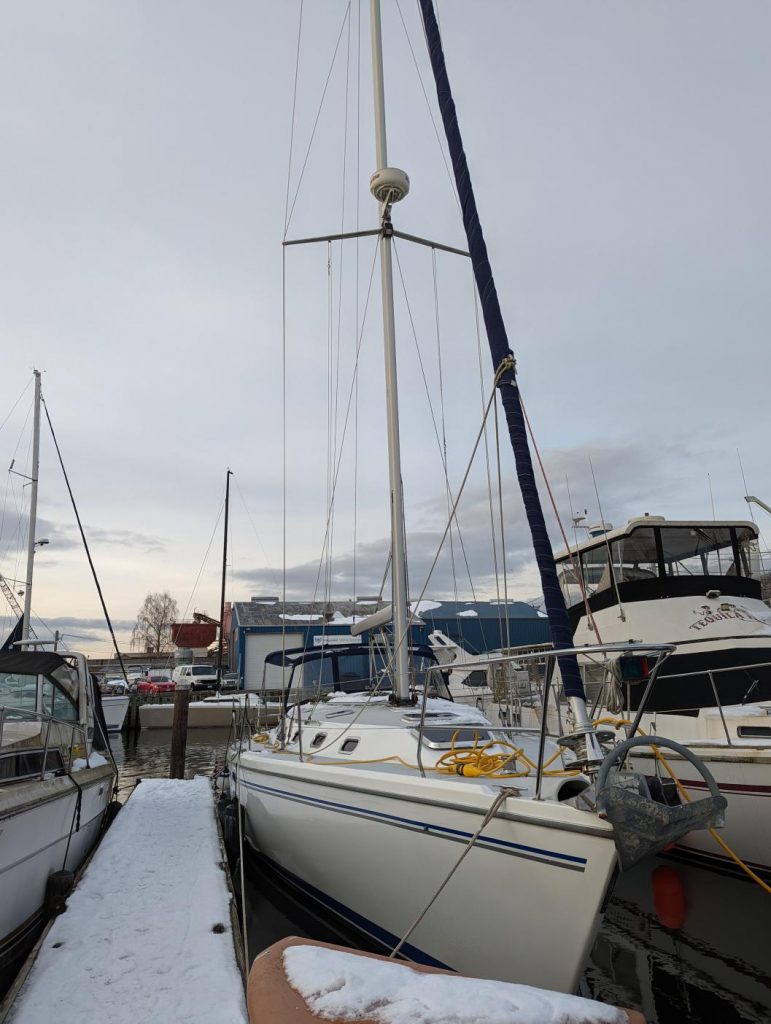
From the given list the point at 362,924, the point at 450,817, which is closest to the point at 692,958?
the point at 362,924

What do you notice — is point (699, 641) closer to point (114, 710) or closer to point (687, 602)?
point (687, 602)

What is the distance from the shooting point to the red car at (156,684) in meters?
32.1

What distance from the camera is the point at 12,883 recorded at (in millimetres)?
4691

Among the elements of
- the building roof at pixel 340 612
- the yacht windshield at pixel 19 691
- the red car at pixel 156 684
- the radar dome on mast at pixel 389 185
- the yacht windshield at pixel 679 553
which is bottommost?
the red car at pixel 156 684

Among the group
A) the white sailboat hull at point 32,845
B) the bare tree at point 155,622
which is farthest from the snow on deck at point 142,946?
the bare tree at point 155,622

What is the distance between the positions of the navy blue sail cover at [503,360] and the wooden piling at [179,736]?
11.3 metres

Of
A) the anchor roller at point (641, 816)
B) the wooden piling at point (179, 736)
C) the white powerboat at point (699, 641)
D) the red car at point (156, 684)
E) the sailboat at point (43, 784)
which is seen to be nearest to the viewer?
the anchor roller at point (641, 816)

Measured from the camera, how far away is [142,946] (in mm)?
4414

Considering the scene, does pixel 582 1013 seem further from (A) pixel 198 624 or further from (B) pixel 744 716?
(A) pixel 198 624

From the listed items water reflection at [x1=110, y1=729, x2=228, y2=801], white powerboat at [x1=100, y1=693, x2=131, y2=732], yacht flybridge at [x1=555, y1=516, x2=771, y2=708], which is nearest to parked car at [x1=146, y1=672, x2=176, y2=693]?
water reflection at [x1=110, y1=729, x2=228, y2=801]

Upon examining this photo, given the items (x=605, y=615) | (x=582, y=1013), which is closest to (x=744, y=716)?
(x=605, y=615)

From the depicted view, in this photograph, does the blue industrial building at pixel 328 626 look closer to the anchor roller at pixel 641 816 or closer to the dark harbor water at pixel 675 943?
the dark harbor water at pixel 675 943

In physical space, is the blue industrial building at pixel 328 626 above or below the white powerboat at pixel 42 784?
above

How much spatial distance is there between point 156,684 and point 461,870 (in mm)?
33431
